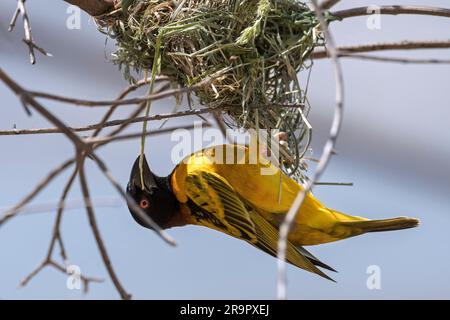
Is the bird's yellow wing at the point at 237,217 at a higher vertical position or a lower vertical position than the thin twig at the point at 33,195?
higher

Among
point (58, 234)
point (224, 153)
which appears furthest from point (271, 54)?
point (58, 234)

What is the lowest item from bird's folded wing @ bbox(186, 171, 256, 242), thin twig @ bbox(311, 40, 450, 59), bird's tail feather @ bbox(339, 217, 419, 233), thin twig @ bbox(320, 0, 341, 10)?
bird's tail feather @ bbox(339, 217, 419, 233)

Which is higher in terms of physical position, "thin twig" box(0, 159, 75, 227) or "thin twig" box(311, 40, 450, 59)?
"thin twig" box(311, 40, 450, 59)

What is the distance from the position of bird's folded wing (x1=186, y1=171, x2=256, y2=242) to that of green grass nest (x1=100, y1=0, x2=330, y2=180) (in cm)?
39

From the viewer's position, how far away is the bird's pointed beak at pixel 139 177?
9.17 feet

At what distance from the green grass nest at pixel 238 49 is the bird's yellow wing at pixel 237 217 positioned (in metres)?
0.40

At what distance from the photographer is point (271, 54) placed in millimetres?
2268

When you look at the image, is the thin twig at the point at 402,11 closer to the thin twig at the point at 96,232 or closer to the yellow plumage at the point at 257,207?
the yellow plumage at the point at 257,207

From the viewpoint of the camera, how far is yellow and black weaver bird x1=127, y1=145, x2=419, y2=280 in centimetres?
273

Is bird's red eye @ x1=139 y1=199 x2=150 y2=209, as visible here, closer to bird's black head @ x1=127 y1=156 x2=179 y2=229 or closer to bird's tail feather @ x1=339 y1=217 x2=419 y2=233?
bird's black head @ x1=127 y1=156 x2=179 y2=229

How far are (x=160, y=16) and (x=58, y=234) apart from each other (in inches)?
41.3

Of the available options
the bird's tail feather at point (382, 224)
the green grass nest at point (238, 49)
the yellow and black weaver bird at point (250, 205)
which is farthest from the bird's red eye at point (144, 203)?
the bird's tail feather at point (382, 224)

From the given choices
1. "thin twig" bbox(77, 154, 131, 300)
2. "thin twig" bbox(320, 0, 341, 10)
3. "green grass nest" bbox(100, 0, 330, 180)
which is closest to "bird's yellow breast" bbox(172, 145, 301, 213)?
"green grass nest" bbox(100, 0, 330, 180)

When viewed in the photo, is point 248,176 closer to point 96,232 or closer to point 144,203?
point 144,203
